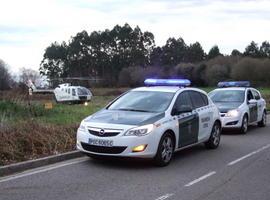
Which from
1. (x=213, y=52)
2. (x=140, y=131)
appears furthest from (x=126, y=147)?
(x=213, y=52)

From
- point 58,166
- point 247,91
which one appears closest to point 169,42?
point 247,91

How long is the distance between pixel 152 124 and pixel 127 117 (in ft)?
1.88

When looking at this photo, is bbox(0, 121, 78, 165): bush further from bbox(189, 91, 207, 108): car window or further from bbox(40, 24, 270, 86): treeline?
bbox(40, 24, 270, 86): treeline

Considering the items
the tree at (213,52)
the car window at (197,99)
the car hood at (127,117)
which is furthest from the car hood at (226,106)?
the tree at (213,52)

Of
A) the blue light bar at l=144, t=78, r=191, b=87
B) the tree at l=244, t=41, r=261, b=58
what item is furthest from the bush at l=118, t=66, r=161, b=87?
the blue light bar at l=144, t=78, r=191, b=87

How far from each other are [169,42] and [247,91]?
12953 cm

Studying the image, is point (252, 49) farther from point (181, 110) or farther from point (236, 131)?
point (181, 110)

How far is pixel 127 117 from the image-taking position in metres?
9.52

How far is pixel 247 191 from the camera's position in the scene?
7.56 metres

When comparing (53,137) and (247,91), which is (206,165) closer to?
(53,137)

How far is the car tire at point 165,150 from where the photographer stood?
934 cm

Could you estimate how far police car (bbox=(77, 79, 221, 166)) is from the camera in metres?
8.98

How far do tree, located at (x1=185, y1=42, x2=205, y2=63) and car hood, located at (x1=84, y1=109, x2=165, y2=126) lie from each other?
131487 millimetres

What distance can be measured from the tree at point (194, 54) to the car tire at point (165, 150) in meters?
132
